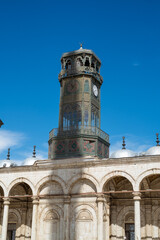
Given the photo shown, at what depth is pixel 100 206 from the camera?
2264 centimetres

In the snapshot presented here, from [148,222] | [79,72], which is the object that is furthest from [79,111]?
[148,222]

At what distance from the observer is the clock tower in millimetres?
26078

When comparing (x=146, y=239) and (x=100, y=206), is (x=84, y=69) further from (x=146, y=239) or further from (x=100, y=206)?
(x=146, y=239)

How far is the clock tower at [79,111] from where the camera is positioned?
26.1 meters

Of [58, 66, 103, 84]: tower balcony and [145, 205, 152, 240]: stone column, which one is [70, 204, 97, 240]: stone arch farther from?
[58, 66, 103, 84]: tower balcony

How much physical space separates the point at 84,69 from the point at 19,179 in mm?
10349

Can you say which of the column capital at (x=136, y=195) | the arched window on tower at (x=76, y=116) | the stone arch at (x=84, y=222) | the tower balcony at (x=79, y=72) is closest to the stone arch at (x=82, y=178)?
the stone arch at (x=84, y=222)

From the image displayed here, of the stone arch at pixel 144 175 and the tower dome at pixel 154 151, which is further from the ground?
the tower dome at pixel 154 151

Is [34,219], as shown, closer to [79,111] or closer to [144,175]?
[144,175]

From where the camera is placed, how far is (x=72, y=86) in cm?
2823

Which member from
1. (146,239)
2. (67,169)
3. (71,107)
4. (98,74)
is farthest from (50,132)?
(146,239)

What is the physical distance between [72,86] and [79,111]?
2460mm

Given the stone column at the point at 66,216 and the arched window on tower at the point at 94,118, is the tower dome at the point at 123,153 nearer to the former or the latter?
the arched window on tower at the point at 94,118

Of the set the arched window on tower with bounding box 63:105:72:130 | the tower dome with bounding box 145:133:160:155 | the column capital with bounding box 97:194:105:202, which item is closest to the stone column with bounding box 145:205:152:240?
the column capital with bounding box 97:194:105:202
